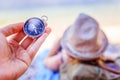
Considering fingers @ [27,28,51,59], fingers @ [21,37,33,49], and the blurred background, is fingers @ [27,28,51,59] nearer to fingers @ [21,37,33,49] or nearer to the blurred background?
fingers @ [21,37,33,49]

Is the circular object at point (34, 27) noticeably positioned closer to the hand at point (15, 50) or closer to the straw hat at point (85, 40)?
the hand at point (15, 50)

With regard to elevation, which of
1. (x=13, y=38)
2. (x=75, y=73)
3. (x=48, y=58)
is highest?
(x=13, y=38)

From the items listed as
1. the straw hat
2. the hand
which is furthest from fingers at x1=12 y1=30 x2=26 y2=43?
the straw hat

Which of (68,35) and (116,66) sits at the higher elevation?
(68,35)

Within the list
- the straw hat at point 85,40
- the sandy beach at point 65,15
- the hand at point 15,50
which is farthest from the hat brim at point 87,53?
the sandy beach at point 65,15

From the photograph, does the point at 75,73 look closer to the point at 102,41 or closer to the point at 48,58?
the point at 102,41

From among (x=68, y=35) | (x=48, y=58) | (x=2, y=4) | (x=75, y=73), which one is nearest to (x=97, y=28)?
(x=68, y=35)

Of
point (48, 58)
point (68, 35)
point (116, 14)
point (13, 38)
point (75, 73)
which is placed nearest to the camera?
point (13, 38)
